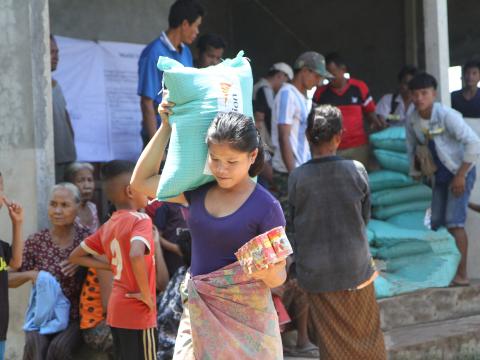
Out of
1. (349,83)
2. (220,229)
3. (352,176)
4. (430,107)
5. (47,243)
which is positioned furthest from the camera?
(349,83)

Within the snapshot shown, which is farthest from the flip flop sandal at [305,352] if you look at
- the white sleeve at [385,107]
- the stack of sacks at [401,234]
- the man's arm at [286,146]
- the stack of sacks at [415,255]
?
the white sleeve at [385,107]

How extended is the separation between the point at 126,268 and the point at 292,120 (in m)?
2.49

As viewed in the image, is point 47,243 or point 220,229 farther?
point 47,243

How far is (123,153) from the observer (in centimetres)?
825

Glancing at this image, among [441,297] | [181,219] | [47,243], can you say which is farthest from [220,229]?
[441,297]

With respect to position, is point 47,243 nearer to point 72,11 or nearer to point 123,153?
point 123,153

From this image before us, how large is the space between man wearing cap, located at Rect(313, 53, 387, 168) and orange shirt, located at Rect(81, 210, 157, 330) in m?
3.72

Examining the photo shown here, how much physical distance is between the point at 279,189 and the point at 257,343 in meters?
3.78

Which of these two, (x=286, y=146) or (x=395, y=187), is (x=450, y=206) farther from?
(x=286, y=146)

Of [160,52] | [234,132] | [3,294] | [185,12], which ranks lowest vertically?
[3,294]

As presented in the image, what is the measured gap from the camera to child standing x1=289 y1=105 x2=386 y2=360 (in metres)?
4.71

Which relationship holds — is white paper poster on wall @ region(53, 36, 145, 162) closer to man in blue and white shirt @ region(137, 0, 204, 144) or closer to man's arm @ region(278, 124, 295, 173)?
man in blue and white shirt @ region(137, 0, 204, 144)

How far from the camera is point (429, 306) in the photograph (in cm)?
669

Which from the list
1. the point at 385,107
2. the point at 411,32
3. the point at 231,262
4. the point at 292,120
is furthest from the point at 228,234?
the point at 411,32
